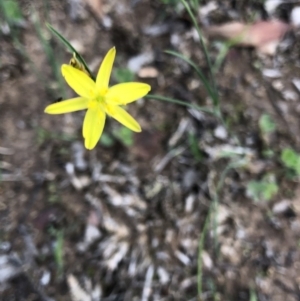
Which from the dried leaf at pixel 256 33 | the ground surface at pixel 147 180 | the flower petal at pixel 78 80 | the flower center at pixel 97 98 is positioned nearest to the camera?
the flower petal at pixel 78 80

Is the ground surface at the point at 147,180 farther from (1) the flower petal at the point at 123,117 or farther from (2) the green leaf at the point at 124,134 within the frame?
(1) the flower petal at the point at 123,117

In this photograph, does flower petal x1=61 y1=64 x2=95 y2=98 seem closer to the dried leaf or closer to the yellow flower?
the yellow flower

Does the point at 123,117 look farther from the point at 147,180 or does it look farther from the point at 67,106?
the point at 147,180

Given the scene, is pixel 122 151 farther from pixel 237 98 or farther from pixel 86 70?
pixel 86 70

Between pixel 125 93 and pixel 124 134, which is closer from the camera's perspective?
pixel 125 93

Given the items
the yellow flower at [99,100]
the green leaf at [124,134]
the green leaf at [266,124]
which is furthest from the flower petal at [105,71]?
the green leaf at [266,124]

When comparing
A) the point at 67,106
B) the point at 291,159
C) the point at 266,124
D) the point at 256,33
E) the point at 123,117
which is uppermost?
the point at 67,106

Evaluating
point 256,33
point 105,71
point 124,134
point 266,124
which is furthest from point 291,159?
point 105,71
